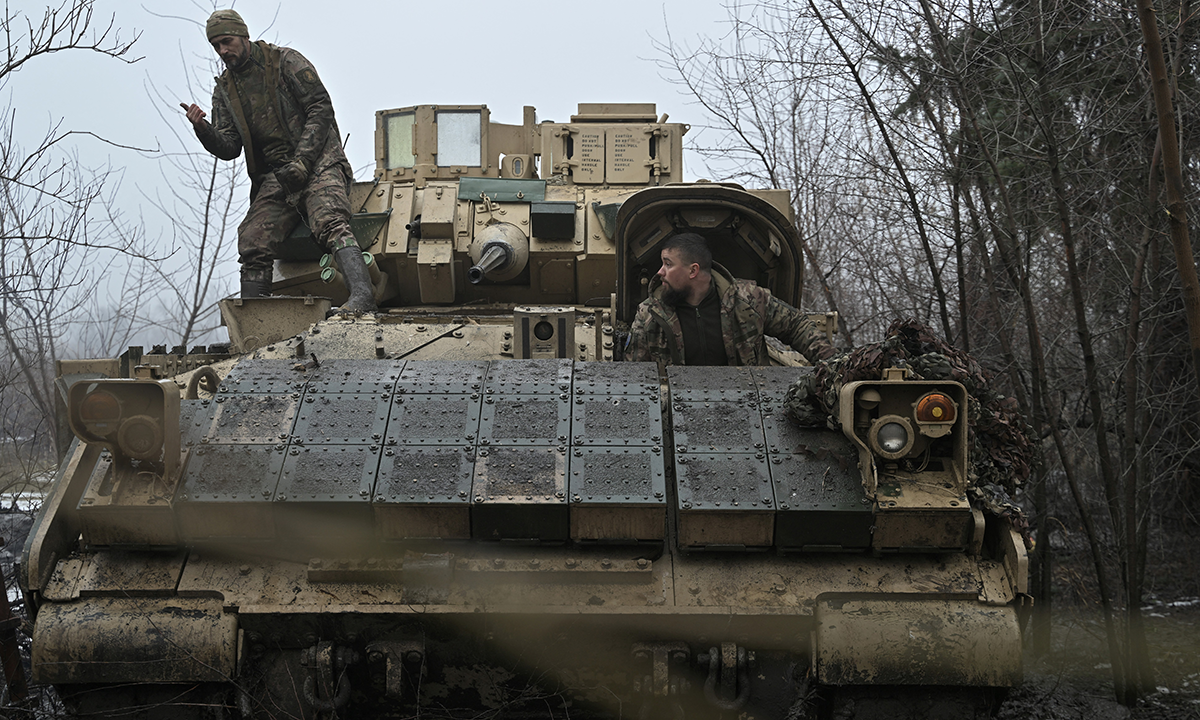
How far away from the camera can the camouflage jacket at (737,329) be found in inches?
204

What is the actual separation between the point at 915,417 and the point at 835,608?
2.55 feet

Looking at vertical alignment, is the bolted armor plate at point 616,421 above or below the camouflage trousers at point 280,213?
below

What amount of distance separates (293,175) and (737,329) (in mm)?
3381

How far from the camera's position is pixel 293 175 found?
6.80 meters

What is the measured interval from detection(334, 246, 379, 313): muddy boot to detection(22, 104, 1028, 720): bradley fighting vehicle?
7.01 ft

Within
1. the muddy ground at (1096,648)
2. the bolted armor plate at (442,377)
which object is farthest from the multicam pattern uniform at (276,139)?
the muddy ground at (1096,648)

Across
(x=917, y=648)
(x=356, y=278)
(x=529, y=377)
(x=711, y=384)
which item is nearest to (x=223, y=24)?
(x=356, y=278)

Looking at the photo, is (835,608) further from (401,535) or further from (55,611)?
(55,611)

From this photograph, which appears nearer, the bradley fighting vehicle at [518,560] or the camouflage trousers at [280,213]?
the bradley fighting vehicle at [518,560]

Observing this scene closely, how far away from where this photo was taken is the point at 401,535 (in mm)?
3947

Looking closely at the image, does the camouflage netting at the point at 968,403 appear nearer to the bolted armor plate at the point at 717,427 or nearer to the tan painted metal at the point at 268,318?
the bolted armor plate at the point at 717,427

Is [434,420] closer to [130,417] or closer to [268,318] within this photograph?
[130,417]

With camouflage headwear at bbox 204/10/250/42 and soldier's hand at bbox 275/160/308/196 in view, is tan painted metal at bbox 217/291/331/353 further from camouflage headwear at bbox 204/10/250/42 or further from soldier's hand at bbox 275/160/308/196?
camouflage headwear at bbox 204/10/250/42

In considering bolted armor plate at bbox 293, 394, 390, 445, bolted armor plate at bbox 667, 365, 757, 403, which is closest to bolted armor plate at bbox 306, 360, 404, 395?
bolted armor plate at bbox 293, 394, 390, 445
